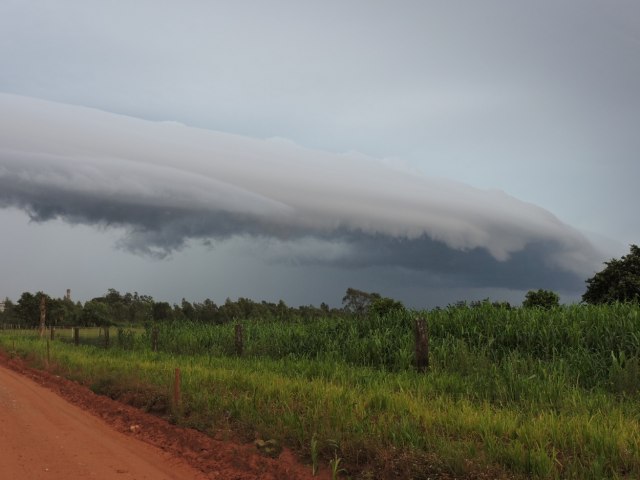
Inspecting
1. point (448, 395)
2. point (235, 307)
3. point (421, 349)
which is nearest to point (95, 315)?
point (235, 307)

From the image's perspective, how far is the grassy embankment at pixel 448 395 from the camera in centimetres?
599

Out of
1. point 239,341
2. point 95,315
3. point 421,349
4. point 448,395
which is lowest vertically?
point 95,315

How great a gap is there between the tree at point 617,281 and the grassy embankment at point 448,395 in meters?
19.4

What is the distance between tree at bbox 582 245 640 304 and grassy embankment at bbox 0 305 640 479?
63.5 feet

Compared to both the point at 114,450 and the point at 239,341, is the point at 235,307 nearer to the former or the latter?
the point at 239,341

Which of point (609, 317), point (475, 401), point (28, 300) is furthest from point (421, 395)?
point (28, 300)

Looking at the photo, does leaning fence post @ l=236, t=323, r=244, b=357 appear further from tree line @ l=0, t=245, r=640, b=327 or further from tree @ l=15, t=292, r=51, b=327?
tree @ l=15, t=292, r=51, b=327

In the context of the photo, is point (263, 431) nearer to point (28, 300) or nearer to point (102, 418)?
point (102, 418)

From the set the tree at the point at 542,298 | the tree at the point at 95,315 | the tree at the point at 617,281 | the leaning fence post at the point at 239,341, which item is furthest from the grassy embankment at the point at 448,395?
the tree at the point at 95,315

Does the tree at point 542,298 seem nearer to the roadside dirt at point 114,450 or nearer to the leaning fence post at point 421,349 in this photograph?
the leaning fence post at point 421,349

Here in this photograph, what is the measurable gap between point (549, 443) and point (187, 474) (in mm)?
4799

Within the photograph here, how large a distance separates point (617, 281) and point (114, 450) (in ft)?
120

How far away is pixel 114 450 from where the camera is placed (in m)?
8.12

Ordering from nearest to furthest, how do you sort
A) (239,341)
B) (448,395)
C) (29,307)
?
(448,395) < (239,341) < (29,307)
